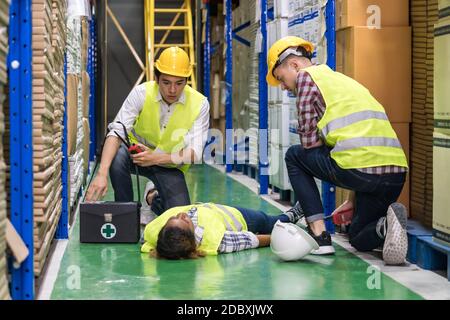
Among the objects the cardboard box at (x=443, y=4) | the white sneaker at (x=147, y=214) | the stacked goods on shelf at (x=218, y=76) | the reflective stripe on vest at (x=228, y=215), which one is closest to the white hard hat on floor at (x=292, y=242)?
the reflective stripe on vest at (x=228, y=215)

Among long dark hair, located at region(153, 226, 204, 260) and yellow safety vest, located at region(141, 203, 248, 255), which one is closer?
long dark hair, located at region(153, 226, 204, 260)

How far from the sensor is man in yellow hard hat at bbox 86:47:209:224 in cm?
634

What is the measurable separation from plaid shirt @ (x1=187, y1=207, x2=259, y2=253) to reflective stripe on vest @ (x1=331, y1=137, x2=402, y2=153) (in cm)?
91

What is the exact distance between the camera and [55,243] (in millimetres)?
5992

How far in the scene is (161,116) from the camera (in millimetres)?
6668

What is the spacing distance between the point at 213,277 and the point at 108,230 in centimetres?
142

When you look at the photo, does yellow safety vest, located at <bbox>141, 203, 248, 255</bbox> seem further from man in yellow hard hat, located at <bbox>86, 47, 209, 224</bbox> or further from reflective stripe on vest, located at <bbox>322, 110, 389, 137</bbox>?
reflective stripe on vest, located at <bbox>322, 110, 389, 137</bbox>

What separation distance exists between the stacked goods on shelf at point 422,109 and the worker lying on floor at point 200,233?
113cm

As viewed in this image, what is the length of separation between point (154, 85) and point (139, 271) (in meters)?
2.12

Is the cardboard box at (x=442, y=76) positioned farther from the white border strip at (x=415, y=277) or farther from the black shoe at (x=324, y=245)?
the black shoe at (x=324, y=245)

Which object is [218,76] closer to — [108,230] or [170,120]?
[170,120]

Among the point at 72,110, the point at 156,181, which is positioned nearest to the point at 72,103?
the point at 72,110

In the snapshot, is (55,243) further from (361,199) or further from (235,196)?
(235,196)

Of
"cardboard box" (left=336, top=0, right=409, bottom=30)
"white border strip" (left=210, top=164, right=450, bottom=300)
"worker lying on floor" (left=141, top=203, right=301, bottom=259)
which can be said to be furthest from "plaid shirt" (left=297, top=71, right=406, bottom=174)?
"cardboard box" (left=336, top=0, right=409, bottom=30)
